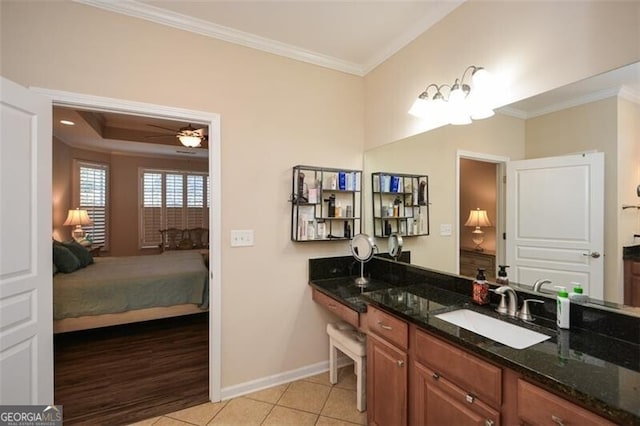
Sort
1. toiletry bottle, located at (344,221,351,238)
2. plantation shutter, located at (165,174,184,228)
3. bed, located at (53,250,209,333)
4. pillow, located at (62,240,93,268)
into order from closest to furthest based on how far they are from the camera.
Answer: toiletry bottle, located at (344,221,351,238) → bed, located at (53,250,209,333) → pillow, located at (62,240,93,268) → plantation shutter, located at (165,174,184,228)

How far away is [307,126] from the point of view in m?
2.44

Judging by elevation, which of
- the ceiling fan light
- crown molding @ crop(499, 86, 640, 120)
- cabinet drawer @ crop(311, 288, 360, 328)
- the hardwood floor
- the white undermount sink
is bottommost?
the hardwood floor

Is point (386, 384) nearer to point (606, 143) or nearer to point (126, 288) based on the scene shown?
point (606, 143)

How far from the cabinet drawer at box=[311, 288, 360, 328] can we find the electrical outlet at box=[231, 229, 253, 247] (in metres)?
0.72

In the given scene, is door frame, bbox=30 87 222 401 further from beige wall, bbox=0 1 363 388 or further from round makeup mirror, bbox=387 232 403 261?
round makeup mirror, bbox=387 232 403 261

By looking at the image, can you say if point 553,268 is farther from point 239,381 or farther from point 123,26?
point 123,26

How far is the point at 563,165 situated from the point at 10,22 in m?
3.13

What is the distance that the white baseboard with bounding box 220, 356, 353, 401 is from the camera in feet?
7.05

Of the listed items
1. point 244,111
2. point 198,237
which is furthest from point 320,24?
point 198,237

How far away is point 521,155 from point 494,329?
0.94m

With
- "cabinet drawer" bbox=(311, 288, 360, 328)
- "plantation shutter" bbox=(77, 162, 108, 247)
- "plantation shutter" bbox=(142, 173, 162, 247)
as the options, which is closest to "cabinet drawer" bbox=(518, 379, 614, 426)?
"cabinet drawer" bbox=(311, 288, 360, 328)

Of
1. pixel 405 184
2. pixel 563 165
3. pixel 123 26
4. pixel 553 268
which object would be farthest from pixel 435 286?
pixel 123 26

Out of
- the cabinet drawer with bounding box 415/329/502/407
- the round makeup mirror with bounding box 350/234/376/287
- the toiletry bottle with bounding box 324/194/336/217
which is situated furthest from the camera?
the toiletry bottle with bounding box 324/194/336/217

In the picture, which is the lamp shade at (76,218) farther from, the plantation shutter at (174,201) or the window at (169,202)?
the plantation shutter at (174,201)
